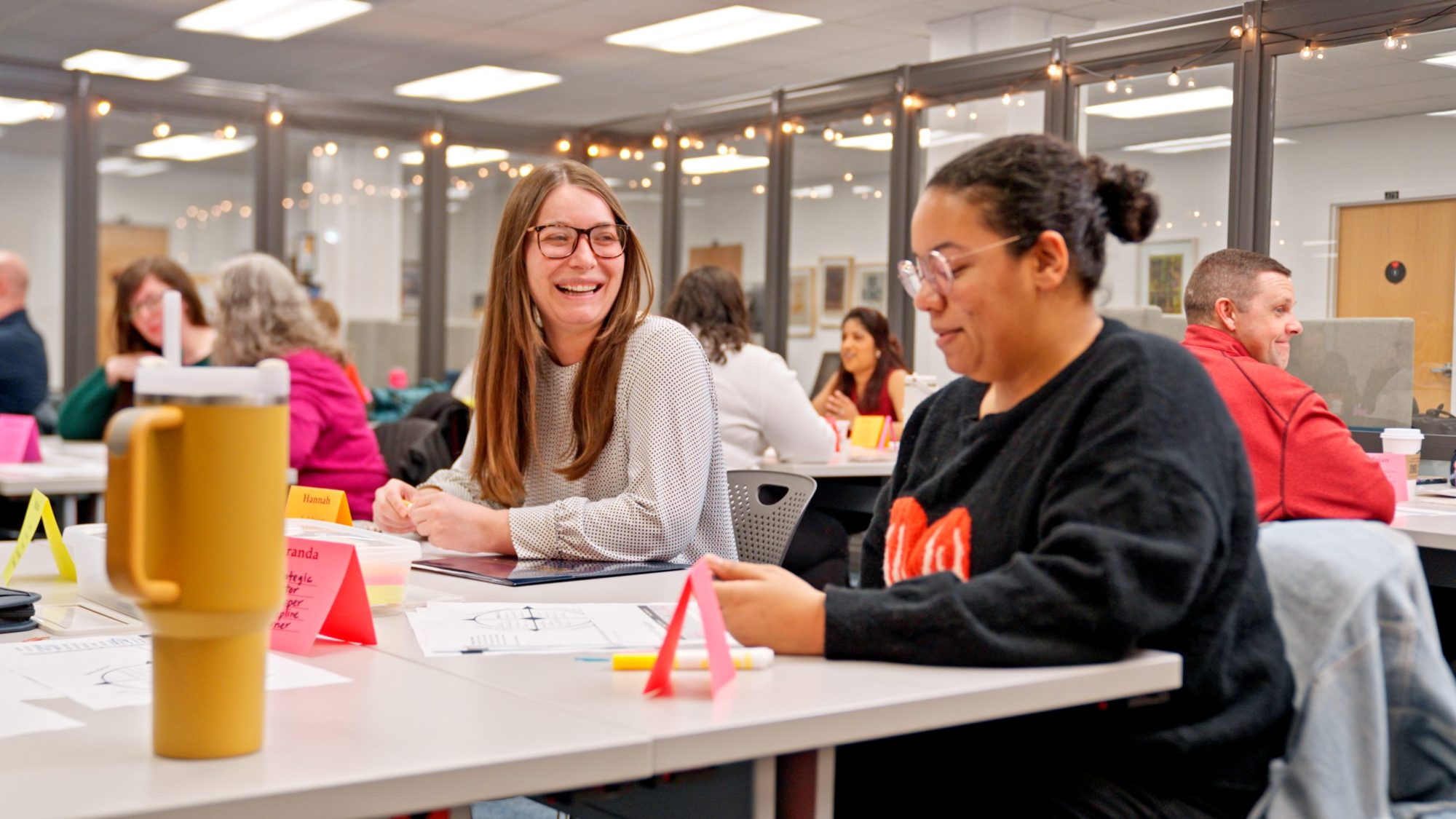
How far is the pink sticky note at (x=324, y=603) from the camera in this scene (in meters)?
1.30

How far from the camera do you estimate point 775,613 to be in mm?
1225

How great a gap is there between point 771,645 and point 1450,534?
6.57 ft

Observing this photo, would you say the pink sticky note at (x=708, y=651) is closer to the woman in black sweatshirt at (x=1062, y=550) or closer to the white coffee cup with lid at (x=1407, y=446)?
the woman in black sweatshirt at (x=1062, y=550)

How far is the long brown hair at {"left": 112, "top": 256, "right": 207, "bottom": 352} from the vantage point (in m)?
4.61

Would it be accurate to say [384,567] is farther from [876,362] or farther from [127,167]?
[127,167]

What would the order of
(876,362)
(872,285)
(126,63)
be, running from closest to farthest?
(876,362)
(872,285)
(126,63)

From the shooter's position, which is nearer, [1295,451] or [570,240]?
[570,240]

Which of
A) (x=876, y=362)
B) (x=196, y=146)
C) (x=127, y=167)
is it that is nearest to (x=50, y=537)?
(x=876, y=362)

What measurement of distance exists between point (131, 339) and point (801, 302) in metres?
3.89

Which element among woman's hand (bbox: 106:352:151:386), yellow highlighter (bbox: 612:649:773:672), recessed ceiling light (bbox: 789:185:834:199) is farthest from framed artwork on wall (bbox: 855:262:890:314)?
yellow highlighter (bbox: 612:649:773:672)

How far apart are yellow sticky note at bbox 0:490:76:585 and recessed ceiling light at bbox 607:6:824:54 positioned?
18.7ft

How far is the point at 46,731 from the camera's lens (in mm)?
979

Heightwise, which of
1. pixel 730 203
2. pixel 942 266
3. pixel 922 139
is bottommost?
pixel 942 266

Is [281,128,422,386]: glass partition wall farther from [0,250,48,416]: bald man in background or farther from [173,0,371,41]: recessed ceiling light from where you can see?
[0,250,48,416]: bald man in background
